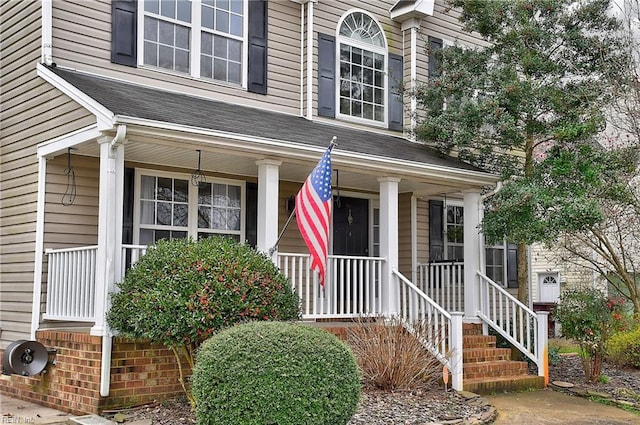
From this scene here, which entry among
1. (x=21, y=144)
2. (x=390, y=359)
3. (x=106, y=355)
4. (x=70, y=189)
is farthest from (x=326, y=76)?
(x=106, y=355)

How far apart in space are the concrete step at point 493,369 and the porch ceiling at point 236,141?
2.74 m

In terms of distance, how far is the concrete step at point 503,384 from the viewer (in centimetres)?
902

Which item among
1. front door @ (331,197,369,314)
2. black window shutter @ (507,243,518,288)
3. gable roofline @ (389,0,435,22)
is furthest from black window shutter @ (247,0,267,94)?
black window shutter @ (507,243,518,288)

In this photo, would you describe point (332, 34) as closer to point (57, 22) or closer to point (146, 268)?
point (57, 22)

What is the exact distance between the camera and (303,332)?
20.3 ft

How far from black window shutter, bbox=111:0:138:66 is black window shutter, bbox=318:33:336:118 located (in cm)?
319

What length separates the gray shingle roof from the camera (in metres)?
8.02

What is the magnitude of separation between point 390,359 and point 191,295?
2.53 m

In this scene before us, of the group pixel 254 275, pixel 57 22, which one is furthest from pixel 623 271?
pixel 57 22

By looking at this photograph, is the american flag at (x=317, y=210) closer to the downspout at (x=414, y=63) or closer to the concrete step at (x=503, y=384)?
the concrete step at (x=503, y=384)

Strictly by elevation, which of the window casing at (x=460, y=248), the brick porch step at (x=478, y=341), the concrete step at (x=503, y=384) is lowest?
the concrete step at (x=503, y=384)

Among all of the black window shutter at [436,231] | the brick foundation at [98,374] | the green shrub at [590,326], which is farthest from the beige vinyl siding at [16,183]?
the green shrub at [590,326]

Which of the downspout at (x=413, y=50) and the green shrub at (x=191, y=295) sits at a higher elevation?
the downspout at (x=413, y=50)

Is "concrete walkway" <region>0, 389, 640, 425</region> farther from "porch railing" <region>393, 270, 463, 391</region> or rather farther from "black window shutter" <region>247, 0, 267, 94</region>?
"black window shutter" <region>247, 0, 267, 94</region>
